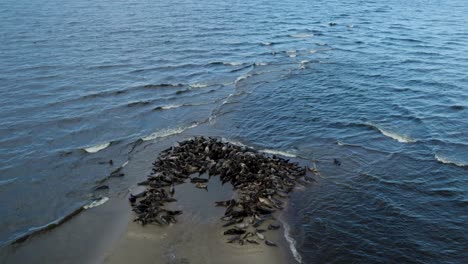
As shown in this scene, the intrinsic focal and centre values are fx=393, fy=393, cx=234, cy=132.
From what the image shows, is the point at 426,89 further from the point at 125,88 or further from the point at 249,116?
the point at 125,88

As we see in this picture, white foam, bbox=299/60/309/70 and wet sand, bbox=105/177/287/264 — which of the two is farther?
white foam, bbox=299/60/309/70

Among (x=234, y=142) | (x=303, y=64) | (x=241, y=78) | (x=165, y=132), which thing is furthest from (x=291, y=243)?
(x=303, y=64)

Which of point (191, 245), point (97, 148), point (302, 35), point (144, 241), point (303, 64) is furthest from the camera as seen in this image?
point (302, 35)

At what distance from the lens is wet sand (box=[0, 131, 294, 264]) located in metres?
12.5

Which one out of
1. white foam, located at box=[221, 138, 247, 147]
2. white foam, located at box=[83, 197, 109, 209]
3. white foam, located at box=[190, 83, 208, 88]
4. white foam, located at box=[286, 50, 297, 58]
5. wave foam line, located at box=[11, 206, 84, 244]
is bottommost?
wave foam line, located at box=[11, 206, 84, 244]

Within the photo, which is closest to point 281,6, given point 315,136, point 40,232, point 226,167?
point 315,136

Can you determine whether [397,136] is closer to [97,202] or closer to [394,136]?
[394,136]

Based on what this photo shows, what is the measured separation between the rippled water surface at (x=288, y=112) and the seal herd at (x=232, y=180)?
1.10 metres

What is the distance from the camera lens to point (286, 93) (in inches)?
1083

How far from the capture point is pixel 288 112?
24219 mm

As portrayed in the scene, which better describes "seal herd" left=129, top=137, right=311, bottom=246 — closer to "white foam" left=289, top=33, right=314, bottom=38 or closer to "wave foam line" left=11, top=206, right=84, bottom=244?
"wave foam line" left=11, top=206, right=84, bottom=244

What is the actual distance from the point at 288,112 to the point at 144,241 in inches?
534

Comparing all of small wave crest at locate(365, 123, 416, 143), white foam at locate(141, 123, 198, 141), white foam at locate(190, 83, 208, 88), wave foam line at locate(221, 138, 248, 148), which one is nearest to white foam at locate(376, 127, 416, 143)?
small wave crest at locate(365, 123, 416, 143)

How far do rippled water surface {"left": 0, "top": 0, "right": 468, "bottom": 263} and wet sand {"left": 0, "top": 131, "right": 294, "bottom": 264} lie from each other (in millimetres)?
1022
